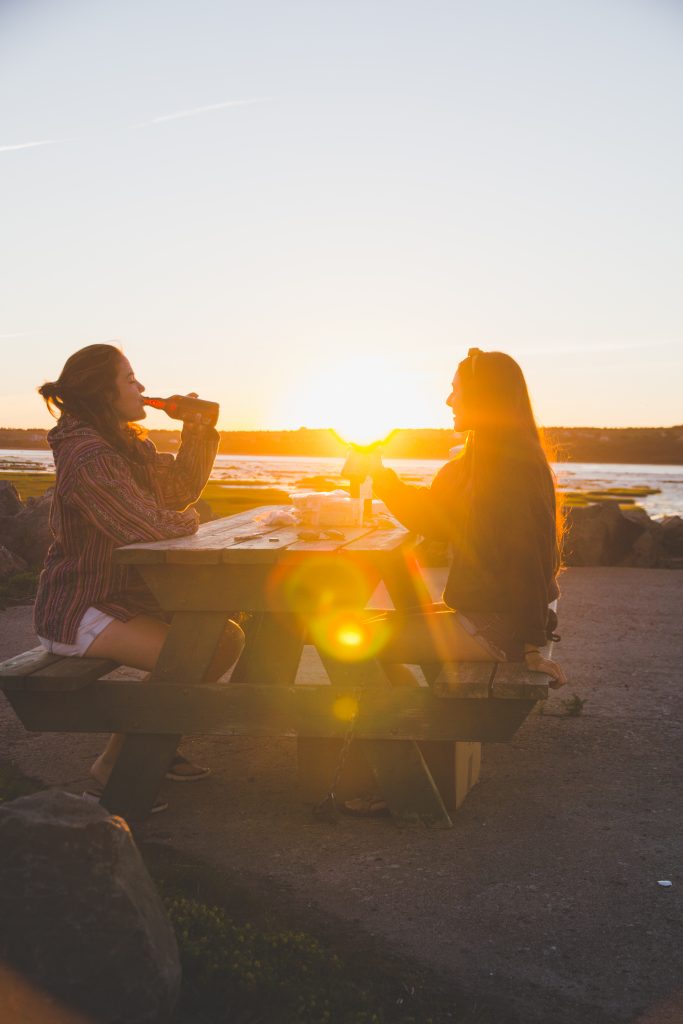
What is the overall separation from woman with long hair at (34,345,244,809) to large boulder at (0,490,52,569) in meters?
7.94

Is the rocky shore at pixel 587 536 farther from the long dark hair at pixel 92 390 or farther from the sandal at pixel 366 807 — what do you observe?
the sandal at pixel 366 807

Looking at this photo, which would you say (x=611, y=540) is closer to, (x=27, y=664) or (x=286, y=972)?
(x=27, y=664)

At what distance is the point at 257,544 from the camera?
4.43 m

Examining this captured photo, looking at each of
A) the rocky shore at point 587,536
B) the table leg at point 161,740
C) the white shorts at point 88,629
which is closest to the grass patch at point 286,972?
the table leg at point 161,740

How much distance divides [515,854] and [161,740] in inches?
64.8

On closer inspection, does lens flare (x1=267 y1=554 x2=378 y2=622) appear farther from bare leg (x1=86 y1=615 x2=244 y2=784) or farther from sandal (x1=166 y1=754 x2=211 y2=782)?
sandal (x1=166 y1=754 x2=211 y2=782)

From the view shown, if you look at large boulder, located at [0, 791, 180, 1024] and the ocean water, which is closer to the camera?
large boulder, located at [0, 791, 180, 1024]

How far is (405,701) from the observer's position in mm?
4387

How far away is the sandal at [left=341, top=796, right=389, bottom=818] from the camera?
15.2 feet

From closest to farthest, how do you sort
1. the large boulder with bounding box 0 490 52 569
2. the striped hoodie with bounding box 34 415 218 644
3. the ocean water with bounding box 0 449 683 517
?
the striped hoodie with bounding box 34 415 218 644
the large boulder with bounding box 0 490 52 569
the ocean water with bounding box 0 449 683 517

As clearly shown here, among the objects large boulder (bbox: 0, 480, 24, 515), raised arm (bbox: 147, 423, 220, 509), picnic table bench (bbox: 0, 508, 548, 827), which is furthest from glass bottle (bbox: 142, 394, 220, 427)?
large boulder (bbox: 0, 480, 24, 515)

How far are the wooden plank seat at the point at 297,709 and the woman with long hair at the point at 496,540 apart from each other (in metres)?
0.15

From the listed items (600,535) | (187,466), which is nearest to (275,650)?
(187,466)

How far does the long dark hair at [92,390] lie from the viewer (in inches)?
183
